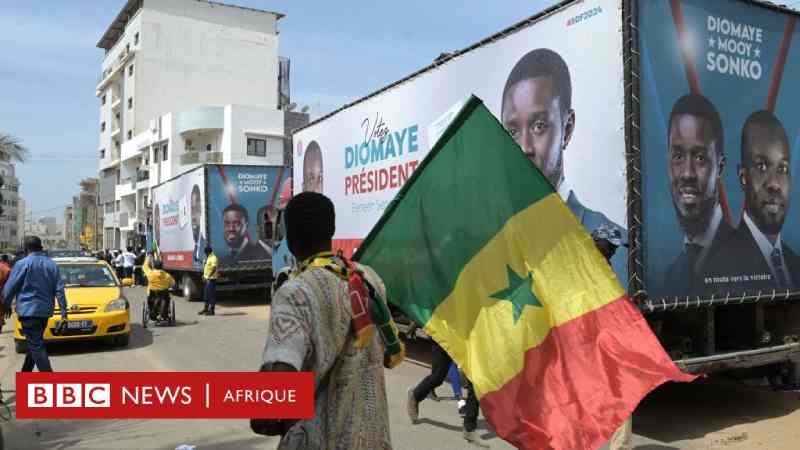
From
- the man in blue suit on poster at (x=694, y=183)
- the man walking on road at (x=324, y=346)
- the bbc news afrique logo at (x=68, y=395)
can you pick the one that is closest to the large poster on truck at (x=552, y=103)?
the man in blue suit on poster at (x=694, y=183)

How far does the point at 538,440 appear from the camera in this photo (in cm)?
305

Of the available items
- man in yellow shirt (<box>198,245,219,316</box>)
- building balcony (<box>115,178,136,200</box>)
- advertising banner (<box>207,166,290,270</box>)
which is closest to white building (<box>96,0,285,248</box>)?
building balcony (<box>115,178,136,200</box>)

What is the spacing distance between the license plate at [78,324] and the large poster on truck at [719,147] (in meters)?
8.32

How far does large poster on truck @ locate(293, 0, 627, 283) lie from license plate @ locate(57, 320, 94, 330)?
16.6ft

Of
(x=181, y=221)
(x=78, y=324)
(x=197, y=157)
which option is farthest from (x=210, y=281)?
(x=197, y=157)

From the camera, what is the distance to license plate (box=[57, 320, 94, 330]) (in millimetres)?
9586

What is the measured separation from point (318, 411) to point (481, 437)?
3.74 m

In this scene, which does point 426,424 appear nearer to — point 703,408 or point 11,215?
point 703,408

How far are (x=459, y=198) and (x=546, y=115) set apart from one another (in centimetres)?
281

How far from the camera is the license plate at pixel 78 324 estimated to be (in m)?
9.59

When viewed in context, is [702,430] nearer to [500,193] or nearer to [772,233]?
[772,233]

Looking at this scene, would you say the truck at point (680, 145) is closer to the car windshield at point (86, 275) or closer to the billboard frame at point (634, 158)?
the billboard frame at point (634, 158)

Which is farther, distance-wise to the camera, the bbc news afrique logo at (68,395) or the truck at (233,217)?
the truck at (233,217)

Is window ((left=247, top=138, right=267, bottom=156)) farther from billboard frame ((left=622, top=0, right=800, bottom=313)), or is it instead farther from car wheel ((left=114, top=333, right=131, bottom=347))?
billboard frame ((left=622, top=0, right=800, bottom=313))
